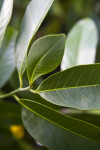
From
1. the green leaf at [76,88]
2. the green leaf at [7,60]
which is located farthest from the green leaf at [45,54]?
the green leaf at [7,60]

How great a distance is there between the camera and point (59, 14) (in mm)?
1802

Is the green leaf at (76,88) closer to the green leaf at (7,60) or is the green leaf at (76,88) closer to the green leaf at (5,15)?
the green leaf at (5,15)

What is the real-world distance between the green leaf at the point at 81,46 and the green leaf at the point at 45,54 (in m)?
0.30

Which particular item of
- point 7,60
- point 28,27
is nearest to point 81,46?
point 7,60

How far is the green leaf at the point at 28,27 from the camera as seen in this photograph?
21.1 inches

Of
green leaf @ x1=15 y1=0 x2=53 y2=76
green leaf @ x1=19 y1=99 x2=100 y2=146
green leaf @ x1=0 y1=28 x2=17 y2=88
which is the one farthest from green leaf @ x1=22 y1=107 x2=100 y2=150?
green leaf @ x1=0 y1=28 x2=17 y2=88

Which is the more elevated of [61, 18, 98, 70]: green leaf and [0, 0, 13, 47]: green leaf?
[0, 0, 13, 47]: green leaf

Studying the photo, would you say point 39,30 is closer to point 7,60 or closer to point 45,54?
point 7,60

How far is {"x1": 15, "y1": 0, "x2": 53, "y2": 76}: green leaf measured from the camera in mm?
536

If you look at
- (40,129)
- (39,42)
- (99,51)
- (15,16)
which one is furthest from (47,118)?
(15,16)

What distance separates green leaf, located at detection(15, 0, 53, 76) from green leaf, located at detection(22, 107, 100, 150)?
0.37 ft

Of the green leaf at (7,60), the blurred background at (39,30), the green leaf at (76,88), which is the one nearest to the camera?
the green leaf at (76,88)

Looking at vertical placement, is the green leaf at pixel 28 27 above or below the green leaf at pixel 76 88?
above

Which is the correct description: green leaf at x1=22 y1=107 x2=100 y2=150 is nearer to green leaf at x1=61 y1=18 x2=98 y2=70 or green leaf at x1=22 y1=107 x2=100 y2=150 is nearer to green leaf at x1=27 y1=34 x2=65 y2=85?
green leaf at x1=27 y1=34 x2=65 y2=85
